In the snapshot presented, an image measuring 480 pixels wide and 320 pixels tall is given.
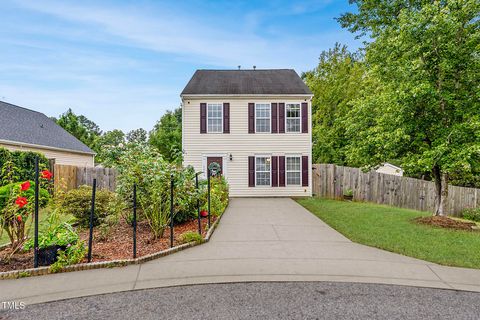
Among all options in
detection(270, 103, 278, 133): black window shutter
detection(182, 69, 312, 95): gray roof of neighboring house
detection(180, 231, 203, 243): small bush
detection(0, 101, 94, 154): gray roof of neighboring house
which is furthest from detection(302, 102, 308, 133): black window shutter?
detection(0, 101, 94, 154): gray roof of neighboring house

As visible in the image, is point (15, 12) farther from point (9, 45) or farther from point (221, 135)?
point (221, 135)

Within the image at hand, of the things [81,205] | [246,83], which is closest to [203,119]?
[246,83]

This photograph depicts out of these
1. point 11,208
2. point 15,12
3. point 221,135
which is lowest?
point 11,208

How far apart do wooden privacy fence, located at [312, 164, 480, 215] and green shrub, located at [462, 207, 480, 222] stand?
11.2 inches

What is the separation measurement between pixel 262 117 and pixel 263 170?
9.03ft

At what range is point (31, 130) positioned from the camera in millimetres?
15406

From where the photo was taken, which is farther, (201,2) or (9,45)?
(9,45)

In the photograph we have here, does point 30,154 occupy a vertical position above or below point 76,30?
below

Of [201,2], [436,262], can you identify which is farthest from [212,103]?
[436,262]

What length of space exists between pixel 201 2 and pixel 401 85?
30.5ft

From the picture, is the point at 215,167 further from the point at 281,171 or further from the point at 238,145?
the point at 281,171

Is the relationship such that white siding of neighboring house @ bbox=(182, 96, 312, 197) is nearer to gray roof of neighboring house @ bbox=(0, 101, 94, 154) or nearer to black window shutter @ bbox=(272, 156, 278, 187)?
black window shutter @ bbox=(272, 156, 278, 187)

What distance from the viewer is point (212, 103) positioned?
13719 millimetres

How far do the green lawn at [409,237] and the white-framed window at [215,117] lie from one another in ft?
23.7
